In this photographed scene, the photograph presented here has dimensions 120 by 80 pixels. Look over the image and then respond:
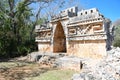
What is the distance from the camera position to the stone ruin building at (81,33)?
6225mm

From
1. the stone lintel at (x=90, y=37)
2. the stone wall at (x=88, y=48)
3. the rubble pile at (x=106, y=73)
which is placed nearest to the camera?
the rubble pile at (x=106, y=73)

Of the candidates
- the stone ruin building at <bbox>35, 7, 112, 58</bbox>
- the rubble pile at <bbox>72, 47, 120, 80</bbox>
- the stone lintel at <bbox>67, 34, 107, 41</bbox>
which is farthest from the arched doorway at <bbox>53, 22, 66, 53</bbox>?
the rubble pile at <bbox>72, 47, 120, 80</bbox>

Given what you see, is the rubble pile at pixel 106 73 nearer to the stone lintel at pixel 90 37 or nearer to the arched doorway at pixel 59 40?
the stone lintel at pixel 90 37

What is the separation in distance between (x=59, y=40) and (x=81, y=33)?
2174 mm

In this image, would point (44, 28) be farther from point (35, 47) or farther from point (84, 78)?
point (84, 78)

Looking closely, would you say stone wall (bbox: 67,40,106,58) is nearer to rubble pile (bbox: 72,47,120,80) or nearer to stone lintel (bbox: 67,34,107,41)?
stone lintel (bbox: 67,34,107,41)

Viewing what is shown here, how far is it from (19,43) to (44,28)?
2.96 meters

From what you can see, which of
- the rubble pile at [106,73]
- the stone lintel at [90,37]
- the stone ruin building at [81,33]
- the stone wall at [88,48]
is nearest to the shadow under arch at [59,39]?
the stone ruin building at [81,33]

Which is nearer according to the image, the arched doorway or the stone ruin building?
the stone ruin building

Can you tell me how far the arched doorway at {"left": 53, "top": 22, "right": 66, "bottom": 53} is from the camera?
8.70 metres

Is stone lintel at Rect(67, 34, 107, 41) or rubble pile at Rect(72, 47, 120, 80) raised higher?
stone lintel at Rect(67, 34, 107, 41)

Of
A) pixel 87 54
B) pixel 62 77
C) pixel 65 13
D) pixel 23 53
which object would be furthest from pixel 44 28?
pixel 62 77

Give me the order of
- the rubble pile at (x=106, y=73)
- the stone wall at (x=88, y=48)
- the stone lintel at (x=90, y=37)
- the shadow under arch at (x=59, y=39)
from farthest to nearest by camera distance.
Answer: the shadow under arch at (x=59, y=39)
the stone wall at (x=88, y=48)
the stone lintel at (x=90, y=37)
the rubble pile at (x=106, y=73)

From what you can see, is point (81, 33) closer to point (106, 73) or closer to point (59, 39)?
point (59, 39)
